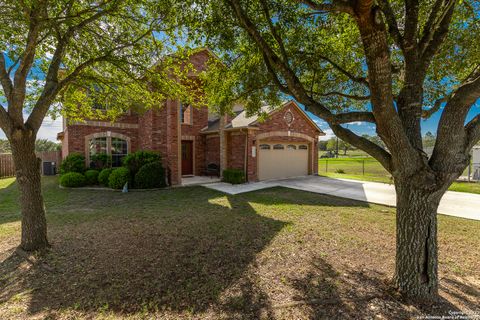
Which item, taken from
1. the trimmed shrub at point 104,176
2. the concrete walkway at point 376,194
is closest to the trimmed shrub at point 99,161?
the trimmed shrub at point 104,176

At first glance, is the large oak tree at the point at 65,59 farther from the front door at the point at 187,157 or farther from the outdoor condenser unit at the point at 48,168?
the outdoor condenser unit at the point at 48,168

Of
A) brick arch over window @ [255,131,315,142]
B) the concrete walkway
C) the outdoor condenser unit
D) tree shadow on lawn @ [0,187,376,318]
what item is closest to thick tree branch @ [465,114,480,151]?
tree shadow on lawn @ [0,187,376,318]

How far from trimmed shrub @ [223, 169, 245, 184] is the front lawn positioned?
510 centimetres

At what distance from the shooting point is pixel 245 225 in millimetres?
5781

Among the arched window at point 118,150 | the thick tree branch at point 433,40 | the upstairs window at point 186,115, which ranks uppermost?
the upstairs window at point 186,115

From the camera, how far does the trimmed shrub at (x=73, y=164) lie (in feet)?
37.9

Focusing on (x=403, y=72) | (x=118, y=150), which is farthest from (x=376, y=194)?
(x=118, y=150)

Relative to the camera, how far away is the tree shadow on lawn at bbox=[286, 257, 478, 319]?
8.74 feet

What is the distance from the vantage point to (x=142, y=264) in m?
3.78

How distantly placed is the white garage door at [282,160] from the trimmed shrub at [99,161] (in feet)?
29.2

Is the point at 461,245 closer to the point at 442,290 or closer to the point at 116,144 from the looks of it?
the point at 442,290

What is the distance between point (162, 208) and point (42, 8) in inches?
225

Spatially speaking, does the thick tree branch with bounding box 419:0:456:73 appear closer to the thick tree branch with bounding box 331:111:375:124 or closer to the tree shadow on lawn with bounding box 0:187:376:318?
the thick tree branch with bounding box 331:111:375:124

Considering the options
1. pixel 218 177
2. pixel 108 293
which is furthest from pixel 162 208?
pixel 218 177
